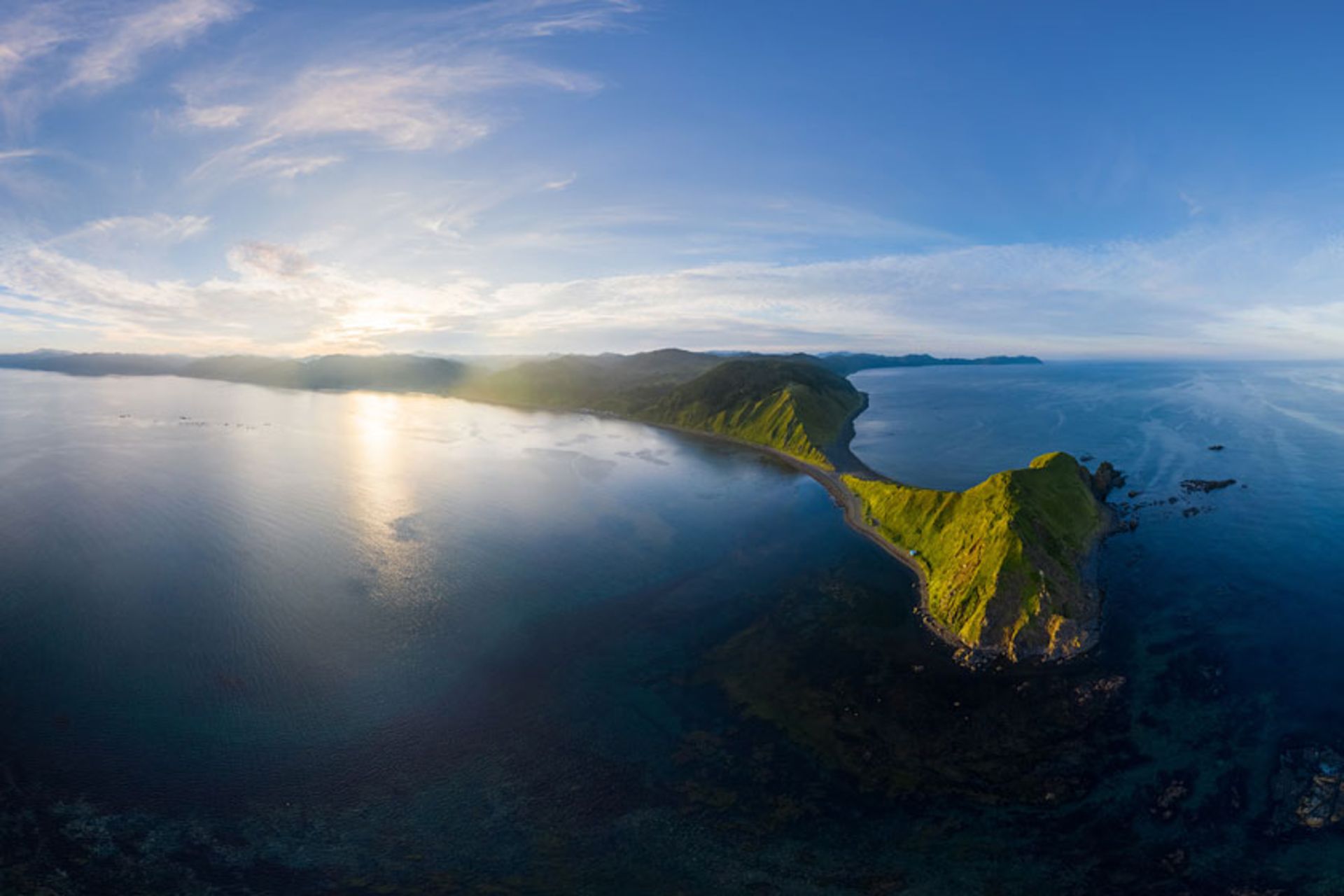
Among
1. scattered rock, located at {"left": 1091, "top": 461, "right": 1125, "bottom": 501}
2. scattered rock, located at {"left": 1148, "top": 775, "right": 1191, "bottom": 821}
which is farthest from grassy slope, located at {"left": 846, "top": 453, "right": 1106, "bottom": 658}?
scattered rock, located at {"left": 1148, "top": 775, "right": 1191, "bottom": 821}

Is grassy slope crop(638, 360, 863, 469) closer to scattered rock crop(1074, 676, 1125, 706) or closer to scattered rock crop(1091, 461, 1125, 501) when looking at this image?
scattered rock crop(1091, 461, 1125, 501)

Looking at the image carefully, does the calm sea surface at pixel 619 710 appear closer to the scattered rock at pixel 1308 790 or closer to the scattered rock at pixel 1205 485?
the scattered rock at pixel 1308 790

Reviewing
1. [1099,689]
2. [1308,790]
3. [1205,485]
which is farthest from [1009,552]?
[1205,485]

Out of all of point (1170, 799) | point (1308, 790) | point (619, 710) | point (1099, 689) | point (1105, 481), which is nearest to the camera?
point (1170, 799)

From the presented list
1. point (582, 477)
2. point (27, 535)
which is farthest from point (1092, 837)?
point (27, 535)

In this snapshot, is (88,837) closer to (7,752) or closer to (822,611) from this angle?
(7,752)

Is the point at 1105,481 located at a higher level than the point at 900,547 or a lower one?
higher

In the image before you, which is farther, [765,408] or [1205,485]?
[765,408]

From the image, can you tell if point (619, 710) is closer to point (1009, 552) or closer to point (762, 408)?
point (1009, 552)
